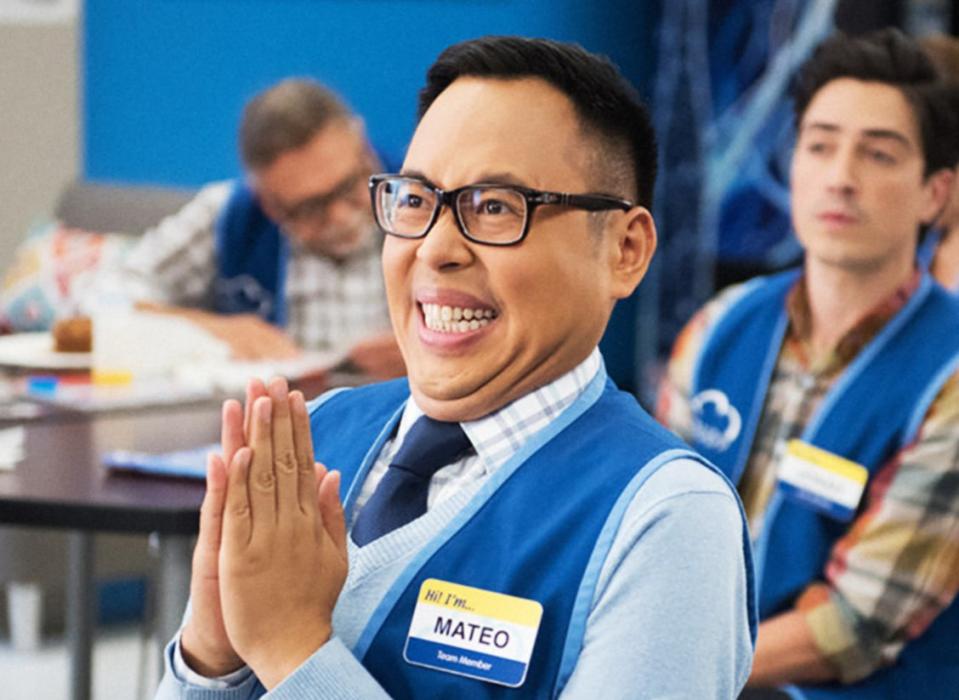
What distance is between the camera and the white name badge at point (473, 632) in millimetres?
1045

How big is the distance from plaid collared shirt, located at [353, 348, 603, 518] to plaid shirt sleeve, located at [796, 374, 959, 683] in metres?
0.86

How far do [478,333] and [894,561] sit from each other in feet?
3.13

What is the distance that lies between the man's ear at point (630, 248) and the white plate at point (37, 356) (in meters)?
1.98

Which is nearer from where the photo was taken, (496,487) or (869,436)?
(496,487)

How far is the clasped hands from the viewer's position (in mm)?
1053

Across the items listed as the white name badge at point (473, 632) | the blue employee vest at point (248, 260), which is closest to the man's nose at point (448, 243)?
the white name badge at point (473, 632)

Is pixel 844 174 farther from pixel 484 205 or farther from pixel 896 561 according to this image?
pixel 484 205

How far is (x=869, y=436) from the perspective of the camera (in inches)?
77.4

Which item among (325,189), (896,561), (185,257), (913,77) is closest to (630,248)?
(896,561)

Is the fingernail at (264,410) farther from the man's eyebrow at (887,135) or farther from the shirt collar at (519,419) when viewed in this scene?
the man's eyebrow at (887,135)

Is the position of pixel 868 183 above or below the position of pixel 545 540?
above

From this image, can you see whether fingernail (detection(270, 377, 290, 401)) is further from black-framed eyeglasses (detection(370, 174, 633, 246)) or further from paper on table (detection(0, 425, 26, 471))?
paper on table (detection(0, 425, 26, 471))

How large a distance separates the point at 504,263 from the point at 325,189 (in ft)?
8.37

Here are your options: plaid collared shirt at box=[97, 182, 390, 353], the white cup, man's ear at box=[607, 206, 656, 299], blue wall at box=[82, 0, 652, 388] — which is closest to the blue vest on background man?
man's ear at box=[607, 206, 656, 299]
